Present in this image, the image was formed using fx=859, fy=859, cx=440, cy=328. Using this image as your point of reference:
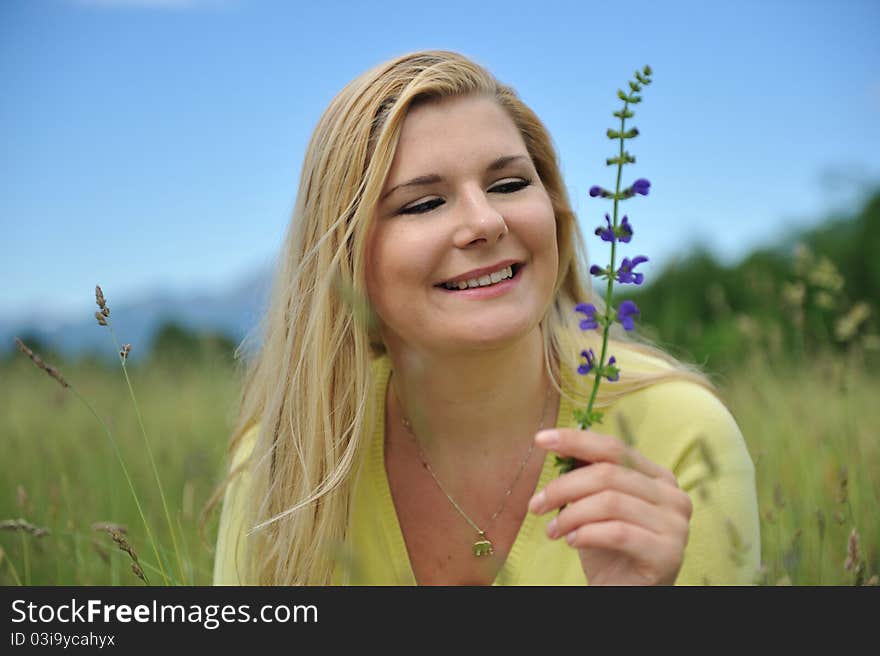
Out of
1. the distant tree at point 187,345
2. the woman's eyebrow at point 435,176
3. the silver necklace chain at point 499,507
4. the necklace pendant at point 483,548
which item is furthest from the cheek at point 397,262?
the distant tree at point 187,345

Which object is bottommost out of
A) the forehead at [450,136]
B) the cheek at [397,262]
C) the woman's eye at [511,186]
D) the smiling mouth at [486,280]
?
the smiling mouth at [486,280]

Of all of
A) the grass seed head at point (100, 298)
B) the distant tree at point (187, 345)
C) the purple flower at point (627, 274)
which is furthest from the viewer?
the distant tree at point (187, 345)

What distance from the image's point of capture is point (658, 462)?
8.03 ft

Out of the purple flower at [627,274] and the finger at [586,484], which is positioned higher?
the purple flower at [627,274]

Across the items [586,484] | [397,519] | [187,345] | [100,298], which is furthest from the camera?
[187,345]

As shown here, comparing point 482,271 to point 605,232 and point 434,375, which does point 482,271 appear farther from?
point 605,232

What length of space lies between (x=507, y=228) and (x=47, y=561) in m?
2.05

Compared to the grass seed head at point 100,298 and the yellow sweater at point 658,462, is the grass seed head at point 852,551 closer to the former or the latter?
the yellow sweater at point 658,462

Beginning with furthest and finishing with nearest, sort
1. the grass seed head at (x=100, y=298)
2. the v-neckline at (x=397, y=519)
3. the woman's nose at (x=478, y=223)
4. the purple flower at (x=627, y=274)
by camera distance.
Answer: the v-neckline at (x=397, y=519)
the woman's nose at (x=478, y=223)
the grass seed head at (x=100, y=298)
the purple flower at (x=627, y=274)

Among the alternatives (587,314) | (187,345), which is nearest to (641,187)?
(587,314)

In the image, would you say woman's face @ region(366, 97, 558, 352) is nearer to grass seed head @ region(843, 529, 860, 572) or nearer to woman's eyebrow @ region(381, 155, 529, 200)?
woman's eyebrow @ region(381, 155, 529, 200)

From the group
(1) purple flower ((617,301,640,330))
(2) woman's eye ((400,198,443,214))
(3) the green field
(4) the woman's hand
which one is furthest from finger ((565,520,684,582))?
(2) woman's eye ((400,198,443,214))

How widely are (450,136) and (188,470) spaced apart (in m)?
2.07

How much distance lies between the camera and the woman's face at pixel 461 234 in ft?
7.26
